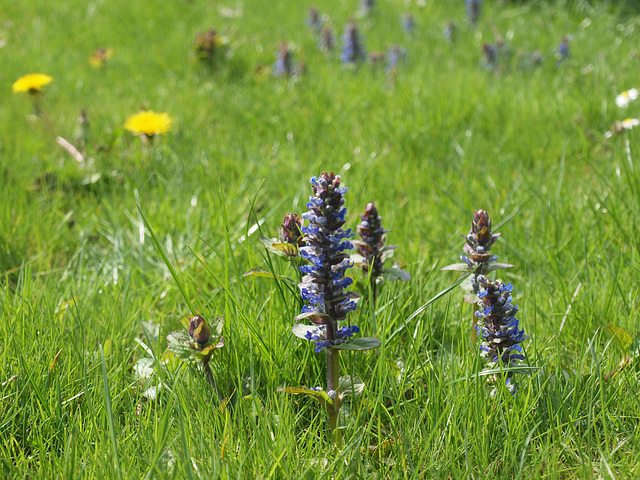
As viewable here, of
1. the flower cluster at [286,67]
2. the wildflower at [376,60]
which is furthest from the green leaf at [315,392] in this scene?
the wildflower at [376,60]

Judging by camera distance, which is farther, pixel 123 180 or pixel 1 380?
pixel 123 180

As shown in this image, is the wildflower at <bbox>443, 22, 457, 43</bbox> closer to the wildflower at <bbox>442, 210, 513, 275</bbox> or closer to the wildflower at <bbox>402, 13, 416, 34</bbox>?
the wildflower at <bbox>402, 13, 416, 34</bbox>

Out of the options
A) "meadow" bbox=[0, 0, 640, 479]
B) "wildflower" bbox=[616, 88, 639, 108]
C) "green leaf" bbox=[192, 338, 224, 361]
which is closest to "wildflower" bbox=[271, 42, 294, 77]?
"meadow" bbox=[0, 0, 640, 479]

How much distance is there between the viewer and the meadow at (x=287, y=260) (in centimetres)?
153

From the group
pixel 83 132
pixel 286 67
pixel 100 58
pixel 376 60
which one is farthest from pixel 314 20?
pixel 83 132

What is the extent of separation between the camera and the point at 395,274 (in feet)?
6.31

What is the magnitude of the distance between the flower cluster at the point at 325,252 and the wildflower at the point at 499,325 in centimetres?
40

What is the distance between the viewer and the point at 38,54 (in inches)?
221

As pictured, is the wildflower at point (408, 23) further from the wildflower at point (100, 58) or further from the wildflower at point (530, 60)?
the wildflower at point (100, 58)

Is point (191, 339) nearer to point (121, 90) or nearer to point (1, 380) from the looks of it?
point (1, 380)

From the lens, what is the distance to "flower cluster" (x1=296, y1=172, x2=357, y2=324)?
4.85 ft

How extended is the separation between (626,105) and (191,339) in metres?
3.82

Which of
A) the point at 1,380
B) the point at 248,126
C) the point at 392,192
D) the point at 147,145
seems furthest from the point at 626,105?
the point at 1,380

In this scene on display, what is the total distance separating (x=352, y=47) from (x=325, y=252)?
4.62m
